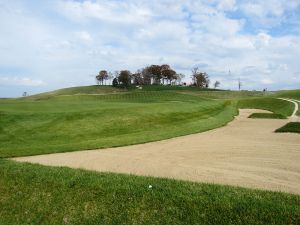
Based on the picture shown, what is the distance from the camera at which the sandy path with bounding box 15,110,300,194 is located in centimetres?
1313

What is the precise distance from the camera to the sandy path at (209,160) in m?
13.1

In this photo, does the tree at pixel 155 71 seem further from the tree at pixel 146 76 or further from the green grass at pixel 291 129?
the green grass at pixel 291 129

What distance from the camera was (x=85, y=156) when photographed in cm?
1812

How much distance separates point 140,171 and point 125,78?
137340mm

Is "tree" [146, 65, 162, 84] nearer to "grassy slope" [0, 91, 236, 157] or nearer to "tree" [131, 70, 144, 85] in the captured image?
"tree" [131, 70, 144, 85]

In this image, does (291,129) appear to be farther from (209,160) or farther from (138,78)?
(138,78)

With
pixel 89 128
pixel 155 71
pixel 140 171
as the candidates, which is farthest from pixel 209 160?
pixel 155 71

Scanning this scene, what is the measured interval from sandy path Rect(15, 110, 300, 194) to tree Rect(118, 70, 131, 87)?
12870 cm

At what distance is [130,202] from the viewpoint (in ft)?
30.3

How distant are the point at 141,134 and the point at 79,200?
15420mm

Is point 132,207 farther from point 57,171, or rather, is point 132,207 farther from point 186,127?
point 186,127

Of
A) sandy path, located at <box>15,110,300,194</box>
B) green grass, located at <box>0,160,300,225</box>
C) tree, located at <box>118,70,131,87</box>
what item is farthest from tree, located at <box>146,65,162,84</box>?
green grass, located at <box>0,160,300,225</box>

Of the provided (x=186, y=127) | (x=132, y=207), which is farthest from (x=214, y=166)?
(x=186, y=127)

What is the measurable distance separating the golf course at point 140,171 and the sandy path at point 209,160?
4 cm
